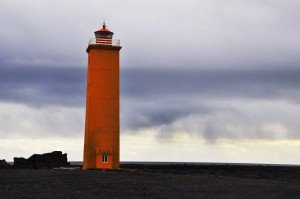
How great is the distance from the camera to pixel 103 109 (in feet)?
123

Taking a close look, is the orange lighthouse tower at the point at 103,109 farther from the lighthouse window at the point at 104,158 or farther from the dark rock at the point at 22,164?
the dark rock at the point at 22,164

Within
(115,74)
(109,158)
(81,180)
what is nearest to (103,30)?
(115,74)

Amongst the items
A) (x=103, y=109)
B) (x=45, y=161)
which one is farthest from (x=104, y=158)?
(x=45, y=161)

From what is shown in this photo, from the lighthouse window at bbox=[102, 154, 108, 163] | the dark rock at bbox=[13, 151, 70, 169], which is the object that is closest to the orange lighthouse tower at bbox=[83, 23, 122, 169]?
the lighthouse window at bbox=[102, 154, 108, 163]

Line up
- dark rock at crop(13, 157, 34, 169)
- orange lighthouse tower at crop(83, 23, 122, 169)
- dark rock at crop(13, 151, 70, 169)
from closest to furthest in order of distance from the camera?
orange lighthouse tower at crop(83, 23, 122, 169)
dark rock at crop(13, 157, 34, 169)
dark rock at crop(13, 151, 70, 169)

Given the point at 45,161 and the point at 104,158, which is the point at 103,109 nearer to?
the point at 104,158

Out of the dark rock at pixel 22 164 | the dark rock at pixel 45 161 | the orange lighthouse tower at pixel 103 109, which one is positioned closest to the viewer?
the orange lighthouse tower at pixel 103 109

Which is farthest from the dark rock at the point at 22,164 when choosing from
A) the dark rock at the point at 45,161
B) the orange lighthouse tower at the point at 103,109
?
the orange lighthouse tower at the point at 103,109

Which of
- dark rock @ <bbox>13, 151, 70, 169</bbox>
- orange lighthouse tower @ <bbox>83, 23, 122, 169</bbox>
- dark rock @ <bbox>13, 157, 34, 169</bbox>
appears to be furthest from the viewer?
dark rock @ <bbox>13, 151, 70, 169</bbox>

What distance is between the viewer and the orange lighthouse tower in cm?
3750

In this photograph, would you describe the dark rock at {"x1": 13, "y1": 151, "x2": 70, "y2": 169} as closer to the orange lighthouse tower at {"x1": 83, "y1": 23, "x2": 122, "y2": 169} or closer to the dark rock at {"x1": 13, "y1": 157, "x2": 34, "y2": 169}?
the dark rock at {"x1": 13, "y1": 157, "x2": 34, "y2": 169}

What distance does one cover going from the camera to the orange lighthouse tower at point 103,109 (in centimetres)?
3750

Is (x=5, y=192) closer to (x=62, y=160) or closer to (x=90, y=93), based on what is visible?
(x=90, y=93)

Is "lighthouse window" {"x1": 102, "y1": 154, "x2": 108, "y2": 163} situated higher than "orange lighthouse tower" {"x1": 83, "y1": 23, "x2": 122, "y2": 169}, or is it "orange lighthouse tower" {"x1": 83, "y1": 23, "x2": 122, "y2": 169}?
"orange lighthouse tower" {"x1": 83, "y1": 23, "x2": 122, "y2": 169}
